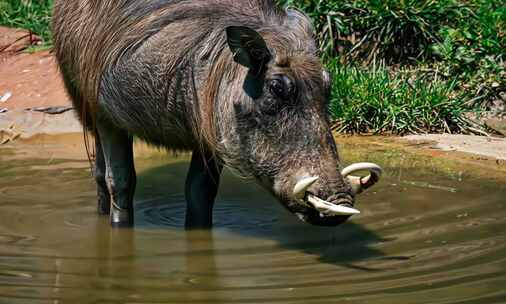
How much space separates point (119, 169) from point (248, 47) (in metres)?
1.51

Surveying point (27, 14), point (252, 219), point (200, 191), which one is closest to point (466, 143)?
point (252, 219)

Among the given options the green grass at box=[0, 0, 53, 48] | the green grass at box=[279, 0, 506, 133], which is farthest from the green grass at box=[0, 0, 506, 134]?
the green grass at box=[0, 0, 53, 48]

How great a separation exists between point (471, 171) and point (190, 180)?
203 centimetres

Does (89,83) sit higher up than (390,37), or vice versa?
(89,83)

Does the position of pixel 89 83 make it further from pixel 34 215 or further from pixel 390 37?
pixel 390 37

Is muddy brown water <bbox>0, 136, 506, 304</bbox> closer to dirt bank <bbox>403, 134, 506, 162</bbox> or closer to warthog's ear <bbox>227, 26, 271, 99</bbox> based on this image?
dirt bank <bbox>403, 134, 506, 162</bbox>

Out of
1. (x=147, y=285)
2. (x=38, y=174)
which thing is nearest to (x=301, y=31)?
(x=147, y=285)

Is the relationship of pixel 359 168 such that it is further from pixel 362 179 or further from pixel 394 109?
pixel 394 109

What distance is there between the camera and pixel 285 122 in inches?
201

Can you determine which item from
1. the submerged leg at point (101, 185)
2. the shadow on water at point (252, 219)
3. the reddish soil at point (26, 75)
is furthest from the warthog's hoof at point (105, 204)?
the reddish soil at point (26, 75)

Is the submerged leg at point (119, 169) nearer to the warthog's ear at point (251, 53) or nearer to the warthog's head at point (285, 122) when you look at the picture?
the warthog's head at point (285, 122)

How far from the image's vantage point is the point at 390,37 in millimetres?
9469

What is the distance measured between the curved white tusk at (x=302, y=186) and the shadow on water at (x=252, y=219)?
37 centimetres

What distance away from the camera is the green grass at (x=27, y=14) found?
10.8 metres
